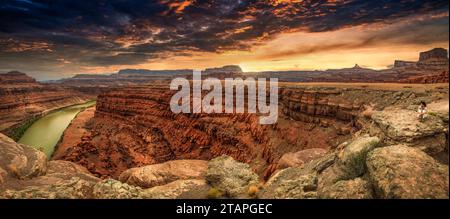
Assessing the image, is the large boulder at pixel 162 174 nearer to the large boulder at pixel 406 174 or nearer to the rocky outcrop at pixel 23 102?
the large boulder at pixel 406 174

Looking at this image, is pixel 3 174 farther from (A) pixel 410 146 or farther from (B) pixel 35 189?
(A) pixel 410 146

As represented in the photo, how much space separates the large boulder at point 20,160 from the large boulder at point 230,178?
21.9ft

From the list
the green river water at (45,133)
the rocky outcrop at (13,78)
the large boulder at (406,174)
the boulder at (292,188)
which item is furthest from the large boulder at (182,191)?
the rocky outcrop at (13,78)

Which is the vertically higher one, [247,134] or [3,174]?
[3,174]

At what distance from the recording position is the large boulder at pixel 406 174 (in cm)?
494

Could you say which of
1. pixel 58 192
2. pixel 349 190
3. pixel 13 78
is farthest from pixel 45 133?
pixel 13 78

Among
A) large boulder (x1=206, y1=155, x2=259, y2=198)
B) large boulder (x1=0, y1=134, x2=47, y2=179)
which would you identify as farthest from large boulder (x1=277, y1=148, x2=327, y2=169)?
large boulder (x1=0, y1=134, x2=47, y2=179)

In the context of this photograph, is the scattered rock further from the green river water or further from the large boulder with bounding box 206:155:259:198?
the green river water

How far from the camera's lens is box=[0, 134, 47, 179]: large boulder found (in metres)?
9.33

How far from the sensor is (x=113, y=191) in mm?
8164

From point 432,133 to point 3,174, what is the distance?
13.2 meters

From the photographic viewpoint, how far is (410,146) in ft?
22.1

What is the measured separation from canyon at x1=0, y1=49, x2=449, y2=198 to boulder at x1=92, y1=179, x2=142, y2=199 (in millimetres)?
32
